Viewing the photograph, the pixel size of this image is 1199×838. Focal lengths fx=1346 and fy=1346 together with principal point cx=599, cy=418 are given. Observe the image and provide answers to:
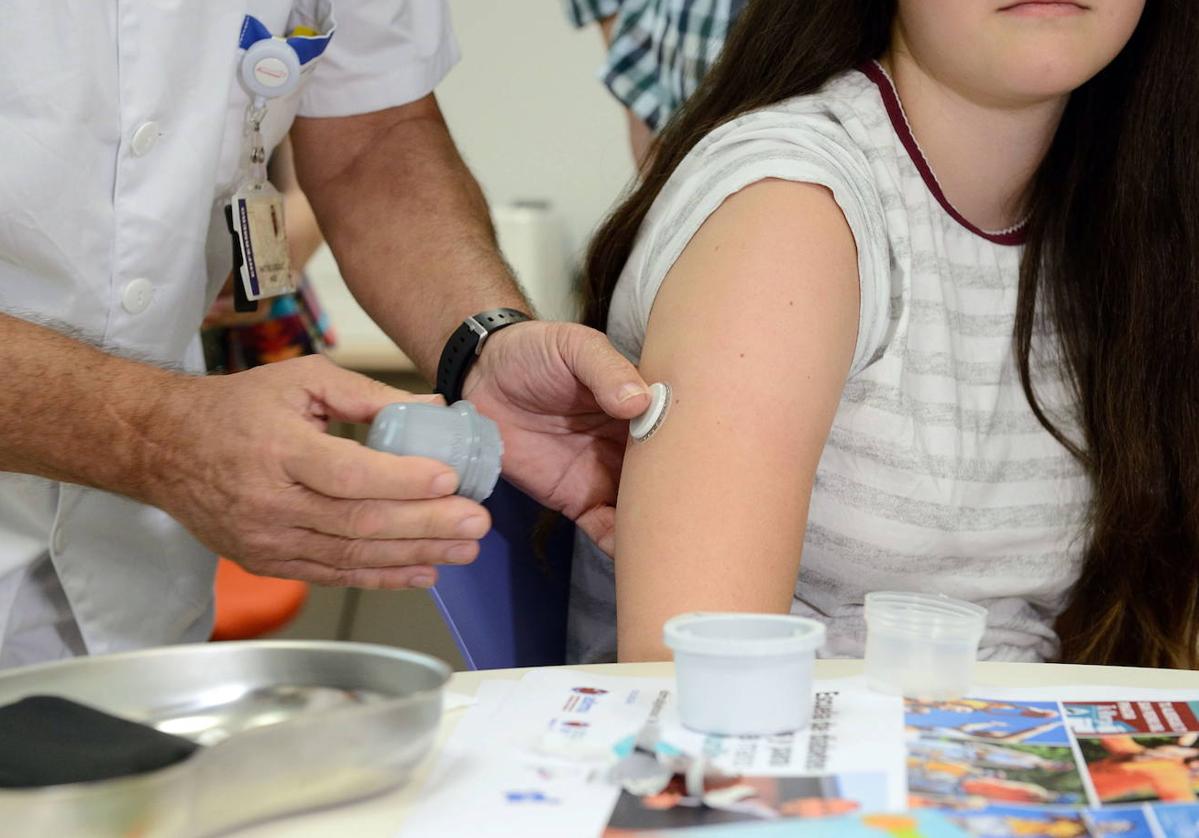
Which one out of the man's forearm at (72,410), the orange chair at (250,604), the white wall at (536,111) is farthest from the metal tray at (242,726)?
the white wall at (536,111)

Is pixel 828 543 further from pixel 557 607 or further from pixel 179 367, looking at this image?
pixel 179 367

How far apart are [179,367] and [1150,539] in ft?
3.02

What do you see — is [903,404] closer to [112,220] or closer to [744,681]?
[744,681]

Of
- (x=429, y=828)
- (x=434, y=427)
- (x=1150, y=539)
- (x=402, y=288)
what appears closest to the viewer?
(x=429, y=828)

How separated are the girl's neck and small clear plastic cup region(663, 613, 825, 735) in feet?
2.28

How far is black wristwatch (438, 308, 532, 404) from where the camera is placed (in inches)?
48.7

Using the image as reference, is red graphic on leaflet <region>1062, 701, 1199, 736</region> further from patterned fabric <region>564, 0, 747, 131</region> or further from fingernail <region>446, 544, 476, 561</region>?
patterned fabric <region>564, 0, 747, 131</region>

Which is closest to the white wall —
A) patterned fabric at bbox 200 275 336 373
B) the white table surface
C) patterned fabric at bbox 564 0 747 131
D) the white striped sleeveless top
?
patterned fabric at bbox 564 0 747 131

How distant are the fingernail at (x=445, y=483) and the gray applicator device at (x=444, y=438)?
13mm

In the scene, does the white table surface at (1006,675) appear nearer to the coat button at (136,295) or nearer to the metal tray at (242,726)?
the metal tray at (242,726)

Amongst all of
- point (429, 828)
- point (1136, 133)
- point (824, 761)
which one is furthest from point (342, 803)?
point (1136, 133)

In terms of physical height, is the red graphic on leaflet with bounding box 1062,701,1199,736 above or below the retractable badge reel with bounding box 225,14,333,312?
below

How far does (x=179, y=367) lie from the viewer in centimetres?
124

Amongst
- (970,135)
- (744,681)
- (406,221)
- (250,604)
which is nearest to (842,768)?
(744,681)
